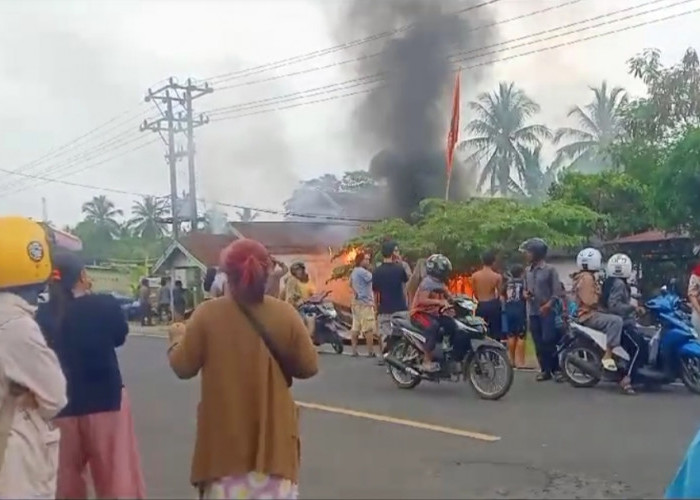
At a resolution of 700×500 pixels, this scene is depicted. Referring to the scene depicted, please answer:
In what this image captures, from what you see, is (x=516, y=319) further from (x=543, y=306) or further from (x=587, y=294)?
(x=587, y=294)

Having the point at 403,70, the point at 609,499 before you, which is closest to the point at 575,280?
the point at 609,499

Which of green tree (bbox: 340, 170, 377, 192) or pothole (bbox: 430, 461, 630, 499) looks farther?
green tree (bbox: 340, 170, 377, 192)

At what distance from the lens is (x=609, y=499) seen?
18.9 ft

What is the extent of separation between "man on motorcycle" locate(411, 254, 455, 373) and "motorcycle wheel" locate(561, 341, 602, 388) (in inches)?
56.4

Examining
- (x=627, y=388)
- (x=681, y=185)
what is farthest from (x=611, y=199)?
(x=627, y=388)

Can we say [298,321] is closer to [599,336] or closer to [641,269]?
[599,336]

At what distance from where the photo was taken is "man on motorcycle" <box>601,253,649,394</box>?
32.3 feet

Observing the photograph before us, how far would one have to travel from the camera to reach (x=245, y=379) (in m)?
3.60

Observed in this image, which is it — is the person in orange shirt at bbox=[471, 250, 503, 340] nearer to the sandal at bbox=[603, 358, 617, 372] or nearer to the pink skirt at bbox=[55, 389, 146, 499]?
the sandal at bbox=[603, 358, 617, 372]

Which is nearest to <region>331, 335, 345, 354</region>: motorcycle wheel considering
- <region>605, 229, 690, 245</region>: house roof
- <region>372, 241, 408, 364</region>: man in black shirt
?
<region>372, 241, 408, 364</region>: man in black shirt

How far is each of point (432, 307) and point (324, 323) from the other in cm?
611

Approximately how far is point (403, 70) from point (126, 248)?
31220 mm

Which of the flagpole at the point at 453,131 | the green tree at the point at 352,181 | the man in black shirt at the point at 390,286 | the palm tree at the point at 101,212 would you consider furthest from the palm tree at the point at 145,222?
the man in black shirt at the point at 390,286

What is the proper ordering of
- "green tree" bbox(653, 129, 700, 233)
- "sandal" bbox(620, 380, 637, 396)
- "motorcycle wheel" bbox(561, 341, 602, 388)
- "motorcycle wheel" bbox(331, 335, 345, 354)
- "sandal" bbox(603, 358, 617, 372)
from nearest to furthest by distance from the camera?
"sandal" bbox(620, 380, 637, 396) < "sandal" bbox(603, 358, 617, 372) < "motorcycle wheel" bbox(561, 341, 602, 388) < "motorcycle wheel" bbox(331, 335, 345, 354) < "green tree" bbox(653, 129, 700, 233)
